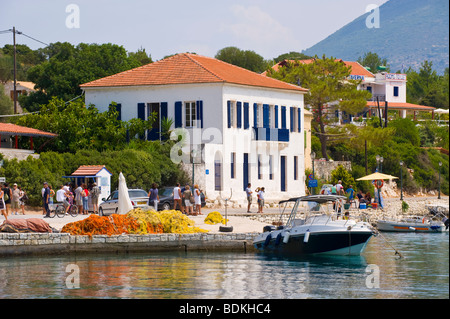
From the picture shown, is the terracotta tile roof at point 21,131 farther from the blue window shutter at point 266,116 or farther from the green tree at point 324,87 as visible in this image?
the green tree at point 324,87

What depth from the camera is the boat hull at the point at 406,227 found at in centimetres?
4559

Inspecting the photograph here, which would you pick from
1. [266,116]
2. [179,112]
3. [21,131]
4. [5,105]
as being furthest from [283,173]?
[5,105]

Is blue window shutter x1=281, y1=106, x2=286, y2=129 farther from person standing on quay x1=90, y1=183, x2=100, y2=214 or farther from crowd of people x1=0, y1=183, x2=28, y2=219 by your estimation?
crowd of people x1=0, y1=183, x2=28, y2=219

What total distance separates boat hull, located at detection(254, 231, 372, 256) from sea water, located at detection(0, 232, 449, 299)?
0.35 metres

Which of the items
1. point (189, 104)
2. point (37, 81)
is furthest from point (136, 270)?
point (37, 81)

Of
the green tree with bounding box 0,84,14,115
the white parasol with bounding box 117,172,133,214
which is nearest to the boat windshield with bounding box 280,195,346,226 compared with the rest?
the white parasol with bounding box 117,172,133,214

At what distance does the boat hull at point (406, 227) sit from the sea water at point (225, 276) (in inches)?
526

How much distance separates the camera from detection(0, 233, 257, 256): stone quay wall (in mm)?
30000

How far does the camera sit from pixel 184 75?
Result: 2051 inches

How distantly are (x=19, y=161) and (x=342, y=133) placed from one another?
30.1m

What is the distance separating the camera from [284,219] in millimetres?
42719

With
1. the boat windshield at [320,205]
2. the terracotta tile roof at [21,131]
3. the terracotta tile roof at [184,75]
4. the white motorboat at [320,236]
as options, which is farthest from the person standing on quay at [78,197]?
the terracotta tile roof at [184,75]

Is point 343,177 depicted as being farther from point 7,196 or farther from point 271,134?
point 7,196

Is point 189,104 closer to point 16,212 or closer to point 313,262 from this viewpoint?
point 16,212
